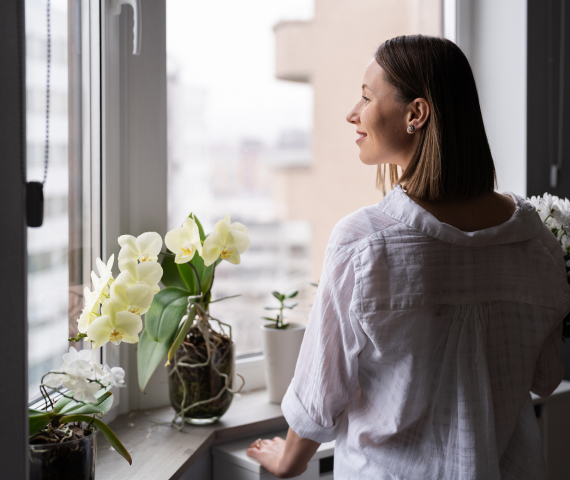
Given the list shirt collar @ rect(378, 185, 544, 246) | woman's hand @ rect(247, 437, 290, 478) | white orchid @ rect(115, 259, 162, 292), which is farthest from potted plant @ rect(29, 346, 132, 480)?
shirt collar @ rect(378, 185, 544, 246)

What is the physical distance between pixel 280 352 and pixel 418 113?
71 cm

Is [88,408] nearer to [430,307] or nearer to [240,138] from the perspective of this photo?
[430,307]

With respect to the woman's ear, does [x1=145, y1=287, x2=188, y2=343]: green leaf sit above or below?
below

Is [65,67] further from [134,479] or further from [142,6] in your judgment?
[134,479]

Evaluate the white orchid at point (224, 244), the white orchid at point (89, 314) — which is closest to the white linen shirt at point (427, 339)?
the white orchid at point (224, 244)

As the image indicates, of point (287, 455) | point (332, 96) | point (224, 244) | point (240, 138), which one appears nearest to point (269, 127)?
point (240, 138)

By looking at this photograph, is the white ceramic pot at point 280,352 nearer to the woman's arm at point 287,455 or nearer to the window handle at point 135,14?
the woman's arm at point 287,455

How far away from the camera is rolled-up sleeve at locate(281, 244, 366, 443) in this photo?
0.78 meters

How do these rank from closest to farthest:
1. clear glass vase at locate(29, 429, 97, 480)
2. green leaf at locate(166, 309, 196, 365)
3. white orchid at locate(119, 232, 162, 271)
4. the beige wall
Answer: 1. clear glass vase at locate(29, 429, 97, 480)
2. white orchid at locate(119, 232, 162, 271)
3. green leaf at locate(166, 309, 196, 365)
4. the beige wall

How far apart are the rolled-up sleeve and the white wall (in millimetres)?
1131

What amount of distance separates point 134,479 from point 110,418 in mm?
285

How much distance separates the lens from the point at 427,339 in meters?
0.76

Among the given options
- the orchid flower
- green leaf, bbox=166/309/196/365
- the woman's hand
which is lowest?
the woman's hand

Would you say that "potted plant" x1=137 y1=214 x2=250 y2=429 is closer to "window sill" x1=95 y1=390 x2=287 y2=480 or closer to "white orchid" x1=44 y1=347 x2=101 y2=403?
"window sill" x1=95 y1=390 x2=287 y2=480
